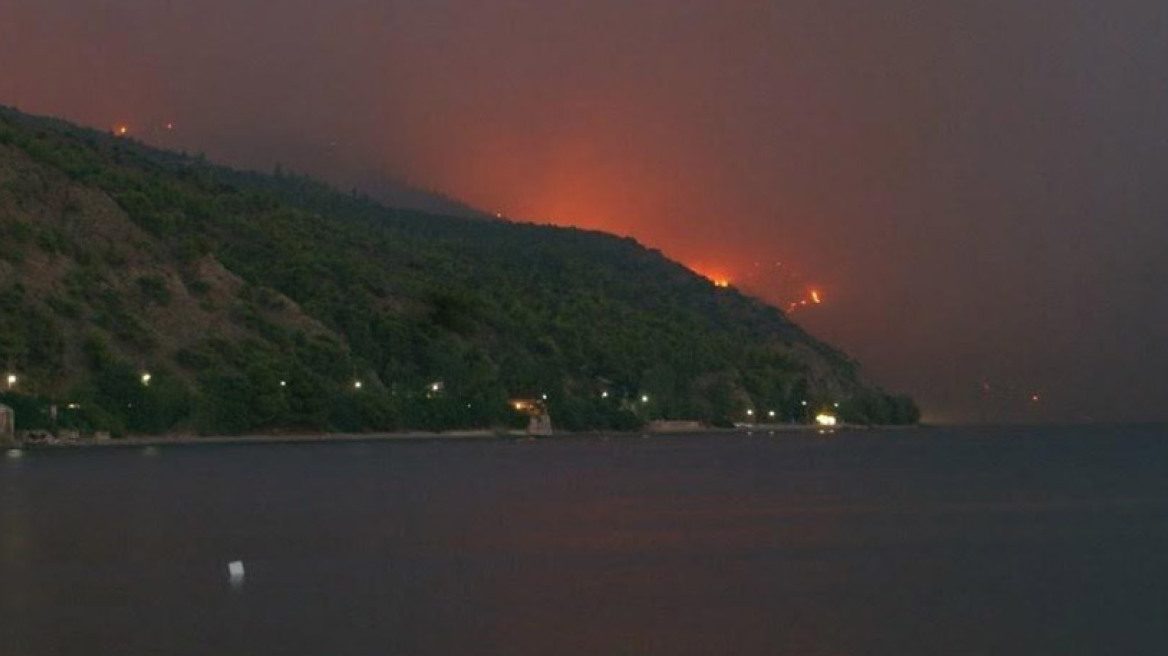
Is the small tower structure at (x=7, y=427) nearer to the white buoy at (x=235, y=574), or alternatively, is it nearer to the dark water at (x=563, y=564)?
the dark water at (x=563, y=564)

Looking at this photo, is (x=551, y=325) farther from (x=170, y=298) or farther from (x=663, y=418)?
(x=170, y=298)

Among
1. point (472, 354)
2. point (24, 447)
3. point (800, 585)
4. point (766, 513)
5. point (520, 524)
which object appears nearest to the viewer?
point (800, 585)

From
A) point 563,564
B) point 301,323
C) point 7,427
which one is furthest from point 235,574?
point 301,323

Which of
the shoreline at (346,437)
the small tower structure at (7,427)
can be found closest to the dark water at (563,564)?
the small tower structure at (7,427)

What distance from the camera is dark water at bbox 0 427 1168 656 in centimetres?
2411

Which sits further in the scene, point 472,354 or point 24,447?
point 472,354

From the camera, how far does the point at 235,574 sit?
1186 inches

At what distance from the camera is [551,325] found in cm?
14150

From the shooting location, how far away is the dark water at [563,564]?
24109 mm

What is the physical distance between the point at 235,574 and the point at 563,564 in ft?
21.1

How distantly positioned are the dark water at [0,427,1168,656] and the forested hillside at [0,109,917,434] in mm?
20645

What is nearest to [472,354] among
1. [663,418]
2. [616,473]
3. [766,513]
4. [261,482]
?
[663,418]

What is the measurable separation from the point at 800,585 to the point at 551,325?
365 ft

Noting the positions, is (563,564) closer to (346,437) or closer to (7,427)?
(7,427)
